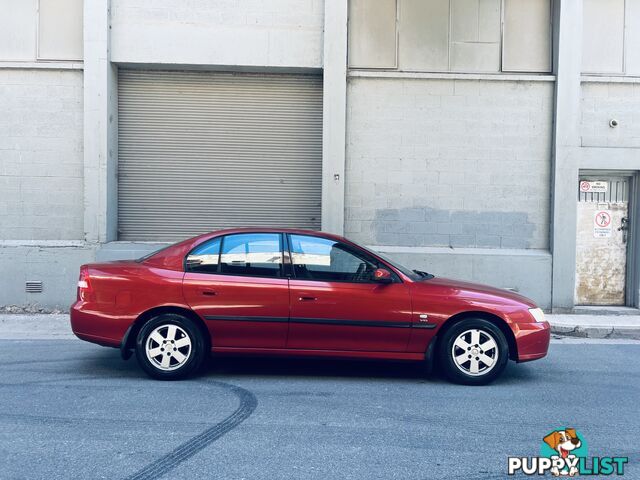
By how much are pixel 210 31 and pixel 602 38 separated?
6.64m

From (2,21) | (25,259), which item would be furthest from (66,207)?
(2,21)

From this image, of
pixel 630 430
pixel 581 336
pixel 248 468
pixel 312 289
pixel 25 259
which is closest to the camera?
pixel 248 468

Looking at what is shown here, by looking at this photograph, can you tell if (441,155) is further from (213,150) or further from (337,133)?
(213,150)

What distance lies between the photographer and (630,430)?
18.9 ft

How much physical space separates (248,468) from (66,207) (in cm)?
820

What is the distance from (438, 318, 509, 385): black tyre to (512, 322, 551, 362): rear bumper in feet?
0.50

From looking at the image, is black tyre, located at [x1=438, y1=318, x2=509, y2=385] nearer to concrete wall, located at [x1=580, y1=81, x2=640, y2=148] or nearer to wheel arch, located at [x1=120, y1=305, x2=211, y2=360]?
wheel arch, located at [x1=120, y1=305, x2=211, y2=360]

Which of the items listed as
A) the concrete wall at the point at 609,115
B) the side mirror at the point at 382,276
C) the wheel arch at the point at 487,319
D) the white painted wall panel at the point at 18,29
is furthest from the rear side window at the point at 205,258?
the concrete wall at the point at 609,115

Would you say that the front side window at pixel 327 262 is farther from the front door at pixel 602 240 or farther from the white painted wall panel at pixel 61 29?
the white painted wall panel at pixel 61 29

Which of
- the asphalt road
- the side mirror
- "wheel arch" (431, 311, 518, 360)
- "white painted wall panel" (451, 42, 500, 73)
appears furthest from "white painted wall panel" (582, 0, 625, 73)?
the side mirror

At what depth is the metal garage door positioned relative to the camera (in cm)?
1216

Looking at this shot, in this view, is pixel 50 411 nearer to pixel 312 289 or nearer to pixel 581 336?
pixel 312 289

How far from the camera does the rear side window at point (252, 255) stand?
716 centimetres

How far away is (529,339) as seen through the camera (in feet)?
23.4
